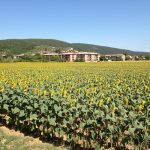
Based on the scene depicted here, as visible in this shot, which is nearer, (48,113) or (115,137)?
(115,137)

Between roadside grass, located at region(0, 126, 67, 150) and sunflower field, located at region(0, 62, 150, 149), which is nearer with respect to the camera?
sunflower field, located at region(0, 62, 150, 149)

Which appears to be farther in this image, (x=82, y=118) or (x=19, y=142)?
(x=19, y=142)

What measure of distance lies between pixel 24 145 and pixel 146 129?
8.84ft

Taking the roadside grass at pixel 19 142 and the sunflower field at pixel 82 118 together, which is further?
the roadside grass at pixel 19 142

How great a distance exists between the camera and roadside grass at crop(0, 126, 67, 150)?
6086mm

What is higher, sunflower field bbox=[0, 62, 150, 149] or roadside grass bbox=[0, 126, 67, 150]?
sunflower field bbox=[0, 62, 150, 149]

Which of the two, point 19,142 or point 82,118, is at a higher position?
point 82,118

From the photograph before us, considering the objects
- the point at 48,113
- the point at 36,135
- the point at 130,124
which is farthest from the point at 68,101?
the point at 130,124

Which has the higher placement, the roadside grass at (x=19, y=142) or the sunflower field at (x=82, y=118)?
the sunflower field at (x=82, y=118)

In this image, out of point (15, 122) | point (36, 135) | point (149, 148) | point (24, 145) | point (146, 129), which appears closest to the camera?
point (146, 129)

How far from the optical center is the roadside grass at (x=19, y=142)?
20.0 feet

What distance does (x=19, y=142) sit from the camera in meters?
6.51

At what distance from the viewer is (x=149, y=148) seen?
5762mm

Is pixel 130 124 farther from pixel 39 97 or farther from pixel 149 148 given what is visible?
pixel 39 97
